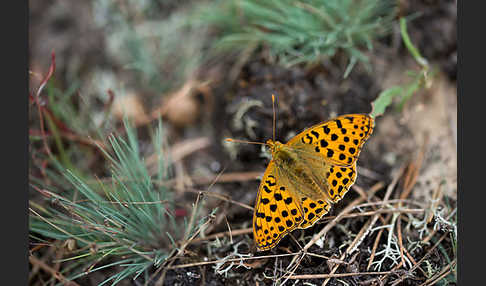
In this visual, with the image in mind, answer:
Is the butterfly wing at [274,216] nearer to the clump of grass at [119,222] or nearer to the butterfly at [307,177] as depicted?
the butterfly at [307,177]

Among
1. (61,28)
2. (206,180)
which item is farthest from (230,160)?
(61,28)

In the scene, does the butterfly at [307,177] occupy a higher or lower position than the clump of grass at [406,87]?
lower

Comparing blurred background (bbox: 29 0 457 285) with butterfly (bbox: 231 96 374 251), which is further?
blurred background (bbox: 29 0 457 285)

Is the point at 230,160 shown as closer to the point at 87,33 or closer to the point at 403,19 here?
the point at 403,19

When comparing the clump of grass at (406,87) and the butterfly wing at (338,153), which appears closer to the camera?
the butterfly wing at (338,153)

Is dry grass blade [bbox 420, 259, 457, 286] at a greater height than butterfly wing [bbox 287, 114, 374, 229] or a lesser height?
lesser

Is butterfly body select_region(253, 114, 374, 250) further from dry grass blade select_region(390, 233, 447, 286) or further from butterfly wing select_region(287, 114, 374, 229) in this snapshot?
dry grass blade select_region(390, 233, 447, 286)

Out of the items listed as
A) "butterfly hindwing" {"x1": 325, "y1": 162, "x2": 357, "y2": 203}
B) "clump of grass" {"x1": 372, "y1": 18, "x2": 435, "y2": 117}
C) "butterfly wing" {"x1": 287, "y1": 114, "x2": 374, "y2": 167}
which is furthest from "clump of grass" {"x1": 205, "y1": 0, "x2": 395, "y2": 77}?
"butterfly hindwing" {"x1": 325, "y1": 162, "x2": 357, "y2": 203}

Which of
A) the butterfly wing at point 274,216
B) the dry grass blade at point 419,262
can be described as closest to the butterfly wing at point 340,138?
the butterfly wing at point 274,216
